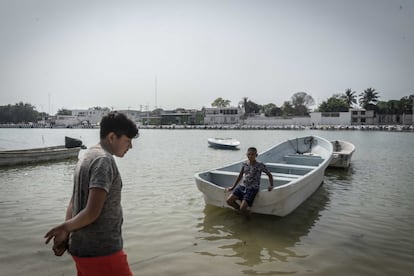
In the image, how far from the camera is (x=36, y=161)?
17609 millimetres

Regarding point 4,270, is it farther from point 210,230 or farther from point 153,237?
point 210,230

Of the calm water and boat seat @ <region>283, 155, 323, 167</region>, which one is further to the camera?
boat seat @ <region>283, 155, 323, 167</region>

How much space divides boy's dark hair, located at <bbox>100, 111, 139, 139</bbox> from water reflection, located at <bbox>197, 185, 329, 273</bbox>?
353 cm

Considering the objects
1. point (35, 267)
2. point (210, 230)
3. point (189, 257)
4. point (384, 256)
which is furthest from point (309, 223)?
point (35, 267)

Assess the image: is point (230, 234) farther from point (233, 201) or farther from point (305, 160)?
point (305, 160)

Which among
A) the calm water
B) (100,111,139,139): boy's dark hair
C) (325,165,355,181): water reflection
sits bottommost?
(325,165,355,181): water reflection

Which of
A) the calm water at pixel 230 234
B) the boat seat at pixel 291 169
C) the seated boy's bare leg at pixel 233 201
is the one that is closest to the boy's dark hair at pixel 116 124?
the calm water at pixel 230 234

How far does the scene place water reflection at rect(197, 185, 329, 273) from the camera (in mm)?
5270

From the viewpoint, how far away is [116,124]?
224 cm

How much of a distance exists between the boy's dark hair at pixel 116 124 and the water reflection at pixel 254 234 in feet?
11.6

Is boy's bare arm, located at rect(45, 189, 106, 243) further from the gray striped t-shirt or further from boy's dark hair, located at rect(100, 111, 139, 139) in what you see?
boy's dark hair, located at rect(100, 111, 139, 139)

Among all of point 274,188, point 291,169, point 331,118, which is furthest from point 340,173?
point 331,118

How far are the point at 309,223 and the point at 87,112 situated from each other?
148 meters

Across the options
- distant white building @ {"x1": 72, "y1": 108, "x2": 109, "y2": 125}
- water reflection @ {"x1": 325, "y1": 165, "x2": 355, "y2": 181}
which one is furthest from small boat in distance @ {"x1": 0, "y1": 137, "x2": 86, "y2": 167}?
distant white building @ {"x1": 72, "y1": 108, "x2": 109, "y2": 125}
